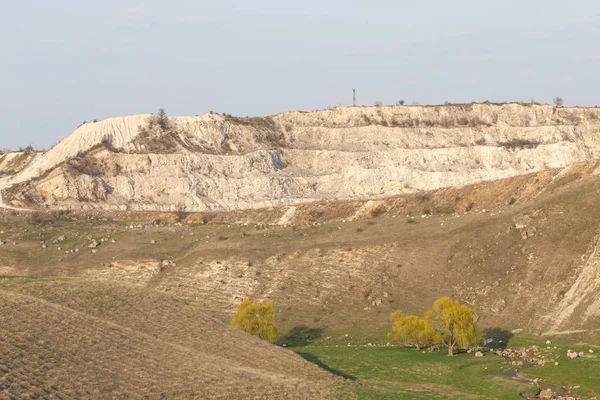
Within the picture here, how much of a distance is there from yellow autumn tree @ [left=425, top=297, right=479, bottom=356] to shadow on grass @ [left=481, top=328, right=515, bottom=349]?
246 cm

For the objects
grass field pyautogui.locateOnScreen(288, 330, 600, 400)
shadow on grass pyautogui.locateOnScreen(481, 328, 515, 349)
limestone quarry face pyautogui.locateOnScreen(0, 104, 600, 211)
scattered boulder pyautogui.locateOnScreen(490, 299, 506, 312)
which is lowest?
shadow on grass pyautogui.locateOnScreen(481, 328, 515, 349)

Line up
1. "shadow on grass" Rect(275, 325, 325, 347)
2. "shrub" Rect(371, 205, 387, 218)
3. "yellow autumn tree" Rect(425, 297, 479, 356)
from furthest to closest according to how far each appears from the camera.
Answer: "shrub" Rect(371, 205, 387, 218) → "shadow on grass" Rect(275, 325, 325, 347) → "yellow autumn tree" Rect(425, 297, 479, 356)

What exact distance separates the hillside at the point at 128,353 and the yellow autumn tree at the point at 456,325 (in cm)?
1004

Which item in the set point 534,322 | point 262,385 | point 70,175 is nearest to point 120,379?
point 262,385

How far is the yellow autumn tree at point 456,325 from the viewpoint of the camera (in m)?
47.1

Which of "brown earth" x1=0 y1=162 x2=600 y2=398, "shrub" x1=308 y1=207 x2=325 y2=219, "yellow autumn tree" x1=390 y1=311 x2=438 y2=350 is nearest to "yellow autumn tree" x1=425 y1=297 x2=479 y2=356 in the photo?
"yellow autumn tree" x1=390 y1=311 x2=438 y2=350

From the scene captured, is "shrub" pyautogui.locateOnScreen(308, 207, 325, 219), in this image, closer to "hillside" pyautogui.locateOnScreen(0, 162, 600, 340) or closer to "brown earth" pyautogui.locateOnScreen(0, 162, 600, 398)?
"brown earth" pyautogui.locateOnScreen(0, 162, 600, 398)

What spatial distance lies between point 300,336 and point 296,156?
211ft

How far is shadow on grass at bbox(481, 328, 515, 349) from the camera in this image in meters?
50.0

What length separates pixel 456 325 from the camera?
155 ft

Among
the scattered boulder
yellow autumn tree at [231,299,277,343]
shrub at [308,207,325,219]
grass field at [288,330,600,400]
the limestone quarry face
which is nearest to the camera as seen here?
grass field at [288,330,600,400]

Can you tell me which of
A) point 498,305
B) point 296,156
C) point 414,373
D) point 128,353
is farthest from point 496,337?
point 296,156

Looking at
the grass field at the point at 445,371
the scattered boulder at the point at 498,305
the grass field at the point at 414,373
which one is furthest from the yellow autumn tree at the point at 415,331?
the scattered boulder at the point at 498,305

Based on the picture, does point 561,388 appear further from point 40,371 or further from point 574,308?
point 40,371
